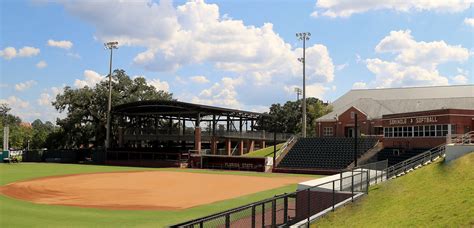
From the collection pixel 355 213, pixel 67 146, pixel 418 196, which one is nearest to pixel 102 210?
pixel 355 213

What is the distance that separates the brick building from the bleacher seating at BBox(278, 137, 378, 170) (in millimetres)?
4157

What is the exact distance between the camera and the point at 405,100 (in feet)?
245

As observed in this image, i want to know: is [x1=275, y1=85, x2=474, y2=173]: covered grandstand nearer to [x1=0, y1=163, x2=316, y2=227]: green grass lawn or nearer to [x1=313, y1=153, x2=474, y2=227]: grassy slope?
[x1=313, y1=153, x2=474, y2=227]: grassy slope

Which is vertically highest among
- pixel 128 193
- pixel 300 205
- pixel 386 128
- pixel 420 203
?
pixel 386 128

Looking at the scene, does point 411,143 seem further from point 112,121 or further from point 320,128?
point 112,121

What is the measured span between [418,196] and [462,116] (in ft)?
102

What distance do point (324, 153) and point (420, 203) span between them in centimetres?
4284

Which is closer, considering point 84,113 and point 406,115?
point 406,115

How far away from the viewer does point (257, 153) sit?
74625mm

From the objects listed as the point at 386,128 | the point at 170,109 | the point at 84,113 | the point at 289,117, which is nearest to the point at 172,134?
the point at 170,109

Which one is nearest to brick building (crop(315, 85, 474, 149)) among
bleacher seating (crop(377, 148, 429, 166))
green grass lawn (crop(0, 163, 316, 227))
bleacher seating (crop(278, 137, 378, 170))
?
bleacher seating (crop(377, 148, 429, 166))

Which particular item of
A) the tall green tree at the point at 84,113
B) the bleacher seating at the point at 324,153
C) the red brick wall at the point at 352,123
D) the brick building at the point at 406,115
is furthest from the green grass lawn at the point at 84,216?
the tall green tree at the point at 84,113

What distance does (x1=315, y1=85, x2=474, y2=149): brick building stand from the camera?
45750 millimetres

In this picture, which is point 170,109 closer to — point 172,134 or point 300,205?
point 172,134
